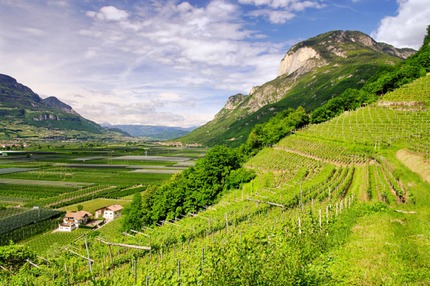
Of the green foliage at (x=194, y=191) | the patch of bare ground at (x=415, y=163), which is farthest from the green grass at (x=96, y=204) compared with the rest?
the patch of bare ground at (x=415, y=163)

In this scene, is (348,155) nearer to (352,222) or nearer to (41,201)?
(352,222)

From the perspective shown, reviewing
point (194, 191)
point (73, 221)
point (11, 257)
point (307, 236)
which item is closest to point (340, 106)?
point (194, 191)

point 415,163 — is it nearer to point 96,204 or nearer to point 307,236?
point 307,236

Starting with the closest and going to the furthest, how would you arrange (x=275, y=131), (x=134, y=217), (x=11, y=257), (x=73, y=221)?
(x=11, y=257) → (x=134, y=217) → (x=73, y=221) → (x=275, y=131)

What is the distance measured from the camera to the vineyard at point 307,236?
35.5 ft

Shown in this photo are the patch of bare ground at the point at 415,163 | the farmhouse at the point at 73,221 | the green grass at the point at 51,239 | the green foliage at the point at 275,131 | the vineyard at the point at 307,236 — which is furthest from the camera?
the green foliage at the point at 275,131

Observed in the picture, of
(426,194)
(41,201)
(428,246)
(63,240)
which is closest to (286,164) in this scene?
(426,194)

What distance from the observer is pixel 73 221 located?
219 ft

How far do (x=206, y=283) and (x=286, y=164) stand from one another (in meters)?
45.0

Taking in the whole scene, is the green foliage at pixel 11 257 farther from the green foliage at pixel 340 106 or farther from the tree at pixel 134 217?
the green foliage at pixel 340 106

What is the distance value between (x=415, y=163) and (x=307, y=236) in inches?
770

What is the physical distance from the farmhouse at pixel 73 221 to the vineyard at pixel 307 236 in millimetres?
34833

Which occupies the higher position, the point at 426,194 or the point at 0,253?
the point at 426,194

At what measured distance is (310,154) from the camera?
53.5 meters
